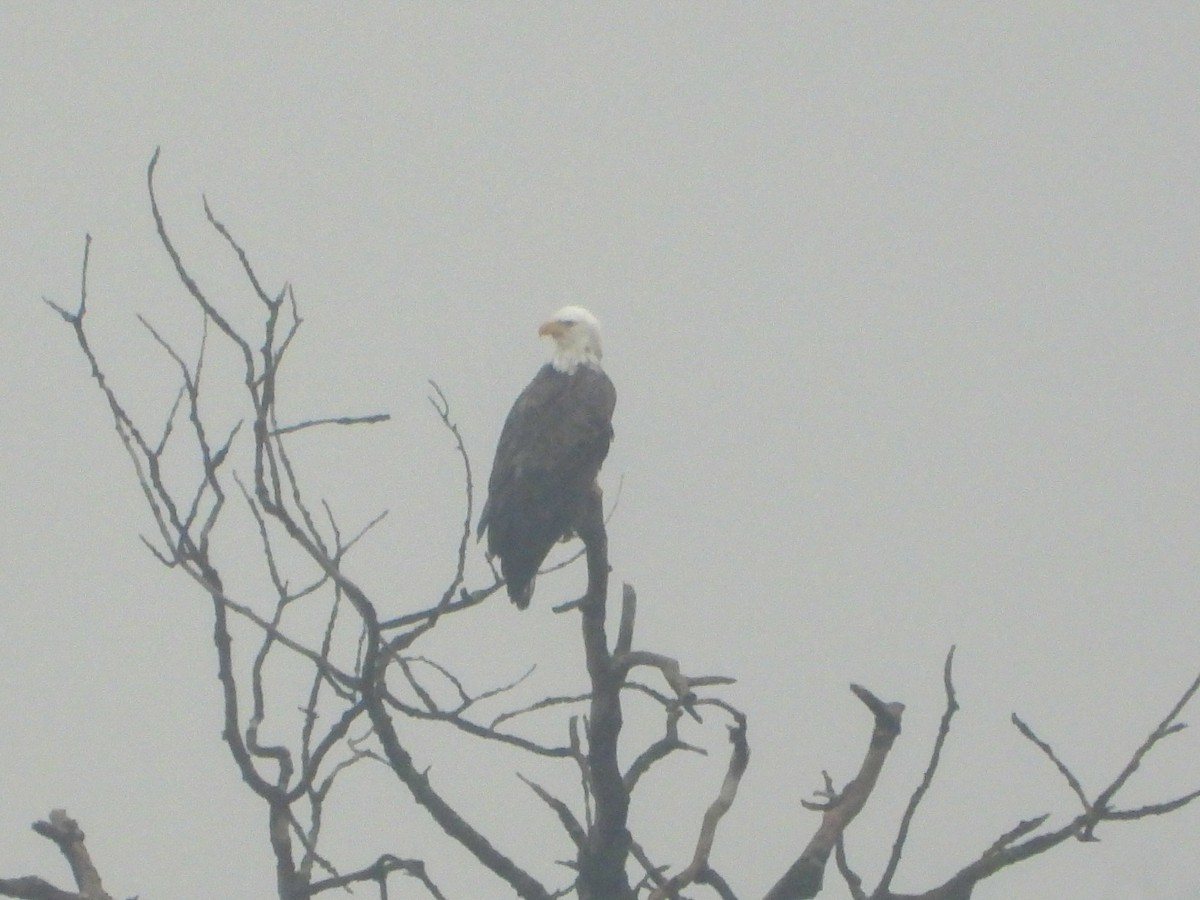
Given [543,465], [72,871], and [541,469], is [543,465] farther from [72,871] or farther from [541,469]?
[72,871]

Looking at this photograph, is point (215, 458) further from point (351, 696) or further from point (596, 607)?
point (596, 607)

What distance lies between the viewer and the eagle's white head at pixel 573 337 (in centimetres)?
780

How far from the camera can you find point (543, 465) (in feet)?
21.4

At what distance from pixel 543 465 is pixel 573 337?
157 centimetres

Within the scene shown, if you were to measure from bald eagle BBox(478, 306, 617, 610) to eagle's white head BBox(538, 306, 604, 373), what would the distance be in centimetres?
9

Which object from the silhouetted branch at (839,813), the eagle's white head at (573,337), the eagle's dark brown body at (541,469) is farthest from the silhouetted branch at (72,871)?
the eagle's white head at (573,337)

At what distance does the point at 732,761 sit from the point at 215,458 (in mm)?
1036

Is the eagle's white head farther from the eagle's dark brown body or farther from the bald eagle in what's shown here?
the eagle's dark brown body

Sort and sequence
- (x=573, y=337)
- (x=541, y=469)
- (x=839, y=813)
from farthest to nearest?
(x=573, y=337), (x=541, y=469), (x=839, y=813)

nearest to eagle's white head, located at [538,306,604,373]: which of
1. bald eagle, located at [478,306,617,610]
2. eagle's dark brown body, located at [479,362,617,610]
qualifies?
bald eagle, located at [478,306,617,610]

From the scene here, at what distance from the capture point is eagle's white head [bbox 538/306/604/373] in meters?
7.80

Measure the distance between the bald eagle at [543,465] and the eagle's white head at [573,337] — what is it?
92 mm

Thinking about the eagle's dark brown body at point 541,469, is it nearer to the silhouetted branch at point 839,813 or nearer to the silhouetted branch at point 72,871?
the silhouetted branch at point 72,871

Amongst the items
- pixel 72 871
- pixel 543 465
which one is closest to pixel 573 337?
pixel 543 465
